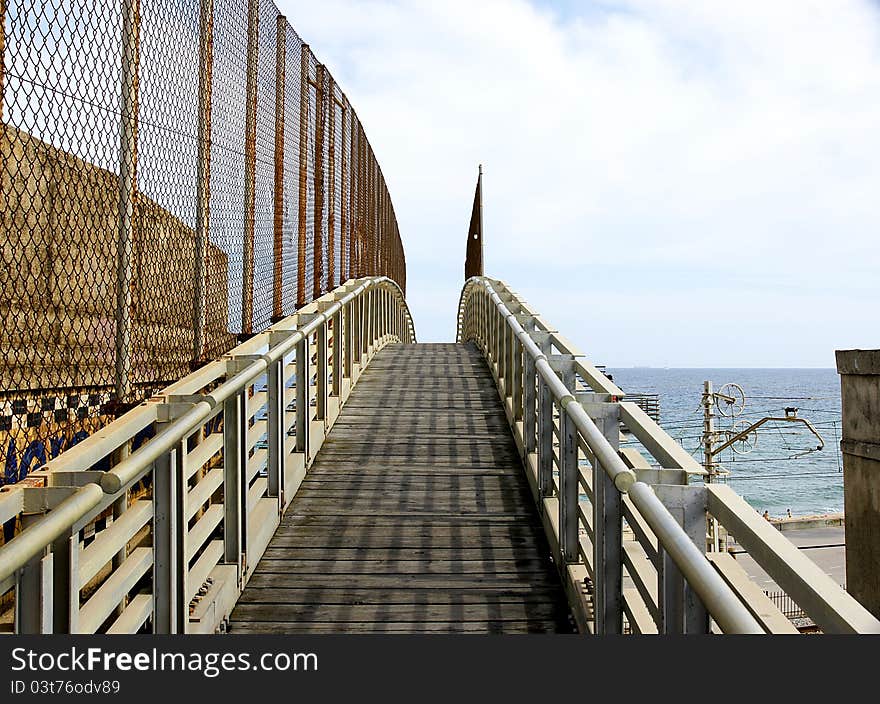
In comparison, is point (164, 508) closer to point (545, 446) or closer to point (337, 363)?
point (545, 446)

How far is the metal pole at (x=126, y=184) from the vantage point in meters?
3.33

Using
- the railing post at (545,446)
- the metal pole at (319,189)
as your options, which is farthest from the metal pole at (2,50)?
the metal pole at (319,189)

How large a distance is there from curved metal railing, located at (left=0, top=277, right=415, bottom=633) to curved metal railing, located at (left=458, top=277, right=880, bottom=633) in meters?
1.32

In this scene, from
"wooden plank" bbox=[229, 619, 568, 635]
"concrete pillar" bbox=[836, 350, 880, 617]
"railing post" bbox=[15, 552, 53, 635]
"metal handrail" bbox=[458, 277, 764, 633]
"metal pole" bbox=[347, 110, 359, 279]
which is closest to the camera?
"metal handrail" bbox=[458, 277, 764, 633]

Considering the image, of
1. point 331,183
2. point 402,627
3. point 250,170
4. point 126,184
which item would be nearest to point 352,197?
point 331,183

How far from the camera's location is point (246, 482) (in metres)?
3.93

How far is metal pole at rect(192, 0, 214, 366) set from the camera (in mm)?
4328

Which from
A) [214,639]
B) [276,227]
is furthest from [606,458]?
[276,227]

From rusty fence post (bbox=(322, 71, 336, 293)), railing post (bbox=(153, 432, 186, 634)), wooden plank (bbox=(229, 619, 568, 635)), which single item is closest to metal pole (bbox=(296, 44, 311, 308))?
rusty fence post (bbox=(322, 71, 336, 293))

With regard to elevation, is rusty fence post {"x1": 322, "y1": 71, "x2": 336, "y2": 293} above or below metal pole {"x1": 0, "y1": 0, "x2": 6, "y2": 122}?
above

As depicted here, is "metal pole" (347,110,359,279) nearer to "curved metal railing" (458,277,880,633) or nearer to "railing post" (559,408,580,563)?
"curved metal railing" (458,277,880,633)

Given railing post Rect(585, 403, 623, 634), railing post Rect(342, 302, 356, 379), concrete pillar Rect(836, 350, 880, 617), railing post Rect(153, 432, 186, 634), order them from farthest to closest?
railing post Rect(342, 302, 356, 379) → concrete pillar Rect(836, 350, 880, 617) → railing post Rect(585, 403, 623, 634) → railing post Rect(153, 432, 186, 634)

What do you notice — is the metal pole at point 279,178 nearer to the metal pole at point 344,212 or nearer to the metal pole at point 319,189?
the metal pole at point 319,189

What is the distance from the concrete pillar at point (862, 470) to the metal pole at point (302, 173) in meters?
4.24
